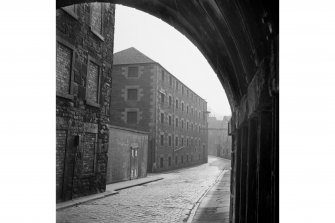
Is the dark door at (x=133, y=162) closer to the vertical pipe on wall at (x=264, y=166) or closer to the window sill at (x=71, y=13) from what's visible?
the window sill at (x=71, y=13)

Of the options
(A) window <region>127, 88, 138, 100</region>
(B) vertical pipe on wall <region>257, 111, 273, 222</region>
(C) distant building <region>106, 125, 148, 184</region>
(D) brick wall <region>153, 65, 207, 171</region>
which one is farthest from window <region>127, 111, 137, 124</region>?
(B) vertical pipe on wall <region>257, 111, 273, 222</region>

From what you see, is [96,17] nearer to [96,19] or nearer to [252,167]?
[96,19]

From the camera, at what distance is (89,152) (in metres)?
13.0

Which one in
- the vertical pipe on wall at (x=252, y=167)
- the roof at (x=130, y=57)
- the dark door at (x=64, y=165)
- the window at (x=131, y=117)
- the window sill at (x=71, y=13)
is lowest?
the dark door at (x=64, y=165)

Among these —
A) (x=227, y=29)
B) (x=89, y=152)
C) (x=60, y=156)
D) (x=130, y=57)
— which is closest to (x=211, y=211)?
(x=60, y=156)

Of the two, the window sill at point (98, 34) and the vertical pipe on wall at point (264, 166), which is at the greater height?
the window sill at point (98, 34)

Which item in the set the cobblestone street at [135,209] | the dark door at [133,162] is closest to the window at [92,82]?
the cobblestone street at [135,209]

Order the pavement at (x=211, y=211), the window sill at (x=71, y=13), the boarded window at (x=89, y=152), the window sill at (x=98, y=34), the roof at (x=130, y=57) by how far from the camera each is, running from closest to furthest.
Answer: the pavement at (x=211, y=211) < the window sill at (x=71, y=13) < the boarded window at (x=89, y=152) < the window sill at (x=98, y=34) < the roof at (x=130, y=57)

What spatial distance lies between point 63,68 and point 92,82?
2.37 meters

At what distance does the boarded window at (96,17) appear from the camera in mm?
13328

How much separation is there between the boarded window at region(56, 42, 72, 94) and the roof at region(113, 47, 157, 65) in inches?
651

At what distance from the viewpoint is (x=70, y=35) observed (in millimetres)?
11438

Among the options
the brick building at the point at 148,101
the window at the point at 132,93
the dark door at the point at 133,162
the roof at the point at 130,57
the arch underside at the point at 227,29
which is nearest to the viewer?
the arch underside at the point at 227,29
